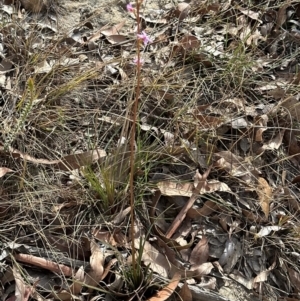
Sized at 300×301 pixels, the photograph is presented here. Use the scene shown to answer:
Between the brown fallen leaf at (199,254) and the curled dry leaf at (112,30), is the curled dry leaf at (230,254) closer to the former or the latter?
the brown fallen leaf at (199,254)

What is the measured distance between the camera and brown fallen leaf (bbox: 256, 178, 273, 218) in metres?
A: 2.29

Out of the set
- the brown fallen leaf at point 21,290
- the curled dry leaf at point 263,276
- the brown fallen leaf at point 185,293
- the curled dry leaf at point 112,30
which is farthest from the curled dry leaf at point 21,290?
the curled dry leaf at point 112,30

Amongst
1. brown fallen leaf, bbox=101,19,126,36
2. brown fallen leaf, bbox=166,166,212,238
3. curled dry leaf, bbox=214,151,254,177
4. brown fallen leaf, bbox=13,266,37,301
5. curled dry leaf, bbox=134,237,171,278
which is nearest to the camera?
brown fallen leaf, bbox=13,266,37,301

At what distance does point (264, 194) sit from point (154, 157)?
45 centimetres

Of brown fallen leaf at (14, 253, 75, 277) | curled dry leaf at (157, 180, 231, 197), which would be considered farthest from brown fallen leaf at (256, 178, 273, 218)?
brown fallen leaf at (14, 253, 75, 277)

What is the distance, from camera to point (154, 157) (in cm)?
234

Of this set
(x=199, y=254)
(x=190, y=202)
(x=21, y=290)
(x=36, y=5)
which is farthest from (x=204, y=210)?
(x=36, y=5)

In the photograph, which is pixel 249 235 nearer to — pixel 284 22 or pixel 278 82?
pixel 278 82

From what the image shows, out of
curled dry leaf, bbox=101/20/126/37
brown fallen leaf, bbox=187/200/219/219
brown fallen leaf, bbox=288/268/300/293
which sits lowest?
brown fallen leaf, bbox=288/268/300/293

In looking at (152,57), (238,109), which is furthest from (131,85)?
(238,109)

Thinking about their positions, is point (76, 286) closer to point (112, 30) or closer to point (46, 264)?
point (46, 264)

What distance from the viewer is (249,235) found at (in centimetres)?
224

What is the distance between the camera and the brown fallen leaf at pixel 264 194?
2.29 metres

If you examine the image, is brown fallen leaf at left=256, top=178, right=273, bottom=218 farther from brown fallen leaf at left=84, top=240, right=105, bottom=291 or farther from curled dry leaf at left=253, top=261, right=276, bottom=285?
brown fallen leaf at left=84, top=240, right=105, bottom=291
